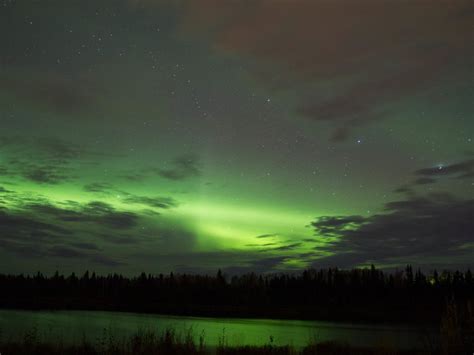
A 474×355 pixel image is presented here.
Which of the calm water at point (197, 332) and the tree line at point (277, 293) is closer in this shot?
the calm water at point (197, 332)

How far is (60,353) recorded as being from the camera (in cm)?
1834

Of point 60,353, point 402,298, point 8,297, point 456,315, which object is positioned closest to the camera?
point 456,315

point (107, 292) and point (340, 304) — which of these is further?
point (107, 292)

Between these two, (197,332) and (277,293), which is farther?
(277,293)

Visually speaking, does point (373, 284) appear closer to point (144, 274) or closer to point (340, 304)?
point (340, 304)

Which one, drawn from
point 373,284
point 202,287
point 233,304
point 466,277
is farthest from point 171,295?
point 466,277

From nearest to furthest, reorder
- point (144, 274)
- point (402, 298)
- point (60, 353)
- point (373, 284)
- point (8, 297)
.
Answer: point (60, 353), point (8, 297), point (402, 298), point (373, 284), point (144, 274)

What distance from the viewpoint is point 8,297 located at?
152375 millimetres

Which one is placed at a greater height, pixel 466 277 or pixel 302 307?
Answer: pixel 466 277

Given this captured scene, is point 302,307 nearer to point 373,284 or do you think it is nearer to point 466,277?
point 373,284

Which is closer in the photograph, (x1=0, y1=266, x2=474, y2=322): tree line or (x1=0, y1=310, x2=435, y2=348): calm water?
(x1=0, y1=310, x2=435, y2=348): calm water

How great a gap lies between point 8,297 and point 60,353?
154 meters

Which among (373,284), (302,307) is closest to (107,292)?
(302,307)

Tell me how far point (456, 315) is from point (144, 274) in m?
191
